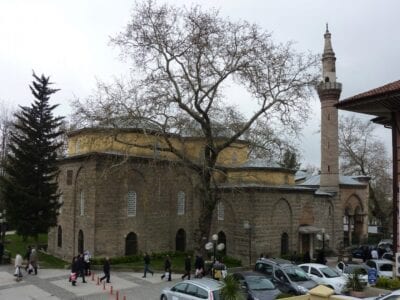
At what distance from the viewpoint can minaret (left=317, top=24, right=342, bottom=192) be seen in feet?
130

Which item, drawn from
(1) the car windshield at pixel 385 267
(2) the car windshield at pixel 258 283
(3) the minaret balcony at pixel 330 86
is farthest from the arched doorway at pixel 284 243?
(2) the car windshield at pixel 258 283

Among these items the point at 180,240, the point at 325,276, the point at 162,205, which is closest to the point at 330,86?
the point at 162,205

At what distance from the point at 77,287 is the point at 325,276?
453 inches

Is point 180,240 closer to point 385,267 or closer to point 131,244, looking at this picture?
point 131,244

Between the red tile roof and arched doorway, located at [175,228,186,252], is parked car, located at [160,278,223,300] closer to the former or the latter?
the red tile roof

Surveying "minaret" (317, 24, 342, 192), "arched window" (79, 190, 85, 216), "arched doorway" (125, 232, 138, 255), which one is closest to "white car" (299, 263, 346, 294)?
"arched doorway" (125, 232, 138, 255)

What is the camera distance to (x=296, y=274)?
18938mm

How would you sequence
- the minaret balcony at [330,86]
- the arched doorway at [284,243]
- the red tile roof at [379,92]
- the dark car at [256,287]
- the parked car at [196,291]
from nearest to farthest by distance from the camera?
the parked car at [196,291]
the dark car at [256,287]
the red tile roof at [379,92]
the arched doorway at [284,243]
the minaret balcony at [330,86]

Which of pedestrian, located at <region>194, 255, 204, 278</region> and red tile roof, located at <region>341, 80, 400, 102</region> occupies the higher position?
red tile roof, located at <region>341, 80, 400, 102</region>

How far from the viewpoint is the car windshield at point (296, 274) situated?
18.7 metres

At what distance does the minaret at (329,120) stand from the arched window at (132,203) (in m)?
18.4

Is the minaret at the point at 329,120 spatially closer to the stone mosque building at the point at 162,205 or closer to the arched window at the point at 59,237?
the stone mosque building at the point at 162,205

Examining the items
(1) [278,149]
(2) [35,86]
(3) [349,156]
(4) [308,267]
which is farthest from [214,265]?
(3) [349,156]

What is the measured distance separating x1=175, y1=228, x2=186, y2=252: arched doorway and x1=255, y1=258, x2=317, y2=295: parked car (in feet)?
44.1
